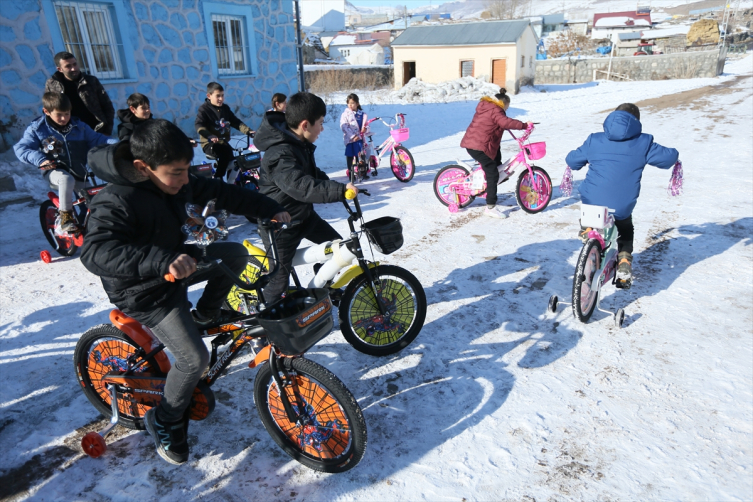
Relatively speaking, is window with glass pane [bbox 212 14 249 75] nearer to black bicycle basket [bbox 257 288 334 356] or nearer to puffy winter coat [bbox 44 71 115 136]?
puffy winter coat [bbox 44 71 115 136]

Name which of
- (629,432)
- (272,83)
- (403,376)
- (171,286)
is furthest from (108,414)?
(272,83)

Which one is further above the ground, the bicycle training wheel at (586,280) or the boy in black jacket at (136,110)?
the boy in black jacket at (136,110)

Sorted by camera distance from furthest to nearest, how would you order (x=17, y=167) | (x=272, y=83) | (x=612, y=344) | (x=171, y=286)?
1. (x=272, y=83)
2. (x=17, y=167)
3. (x=612, y=344)
4. (x=171, y=286)

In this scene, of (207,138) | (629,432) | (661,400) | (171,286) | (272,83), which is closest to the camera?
(171,286)

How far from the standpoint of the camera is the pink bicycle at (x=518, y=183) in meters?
6.98

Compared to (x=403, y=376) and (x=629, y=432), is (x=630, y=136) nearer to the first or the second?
(x=629, y=432)

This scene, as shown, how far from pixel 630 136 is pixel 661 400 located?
2.24m

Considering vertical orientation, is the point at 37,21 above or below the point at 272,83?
above

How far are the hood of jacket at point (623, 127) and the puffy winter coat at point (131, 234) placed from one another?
3.57 meters

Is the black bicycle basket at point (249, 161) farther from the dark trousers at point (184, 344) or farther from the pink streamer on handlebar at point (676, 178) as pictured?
the pink streamer on handlebar at point (676, 178)

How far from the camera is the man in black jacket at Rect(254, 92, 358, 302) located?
3.29 meters

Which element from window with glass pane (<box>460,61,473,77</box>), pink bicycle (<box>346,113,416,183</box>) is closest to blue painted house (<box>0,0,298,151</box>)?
pink bicycle (<box>346,113,416,183</box>)

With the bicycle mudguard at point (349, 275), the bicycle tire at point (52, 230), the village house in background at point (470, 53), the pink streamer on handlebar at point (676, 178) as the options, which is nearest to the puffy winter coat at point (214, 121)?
the bicycle tire at point (52, 230)

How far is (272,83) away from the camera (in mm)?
A: 13922
